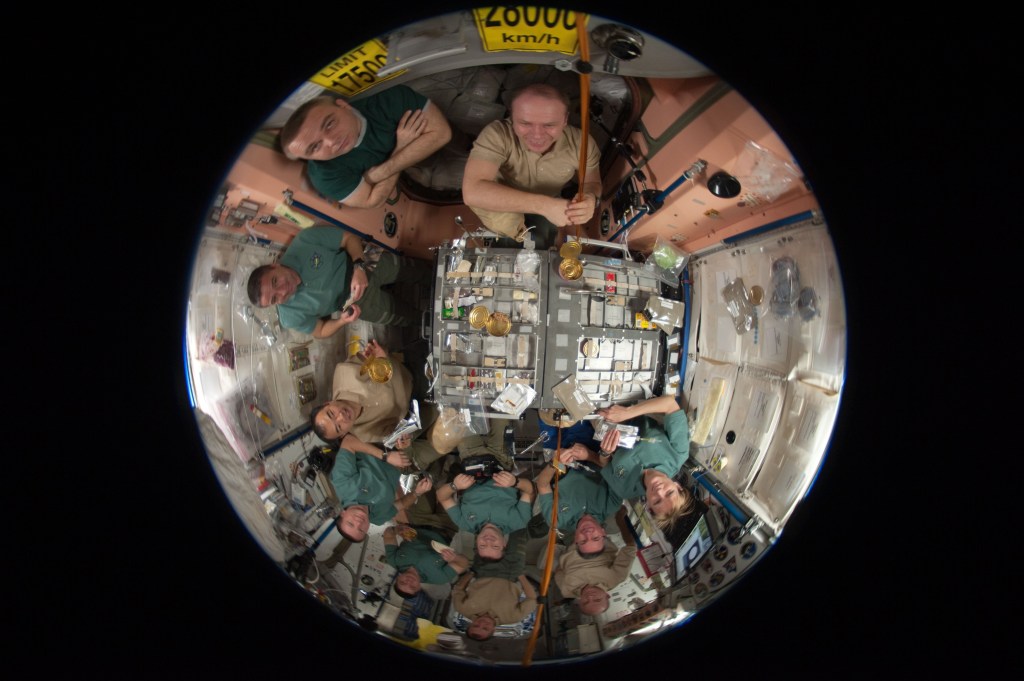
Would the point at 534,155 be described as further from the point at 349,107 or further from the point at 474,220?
the point at 349,107

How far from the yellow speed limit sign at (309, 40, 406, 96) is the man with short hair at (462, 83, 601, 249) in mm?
370

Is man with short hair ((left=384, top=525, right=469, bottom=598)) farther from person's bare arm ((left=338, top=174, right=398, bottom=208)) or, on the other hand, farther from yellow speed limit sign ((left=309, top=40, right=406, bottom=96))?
yellow speed limit sign ((left=309, top=40, right=406, bottom=96))

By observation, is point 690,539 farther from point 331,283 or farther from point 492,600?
point 331,283

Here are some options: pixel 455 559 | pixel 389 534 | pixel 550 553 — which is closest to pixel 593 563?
pixel 550 553

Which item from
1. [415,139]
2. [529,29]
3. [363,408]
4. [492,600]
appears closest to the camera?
[529,29]

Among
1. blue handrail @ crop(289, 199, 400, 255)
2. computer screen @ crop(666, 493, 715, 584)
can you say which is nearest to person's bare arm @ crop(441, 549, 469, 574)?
computer screen @ crop(666, 493, 715, 584)

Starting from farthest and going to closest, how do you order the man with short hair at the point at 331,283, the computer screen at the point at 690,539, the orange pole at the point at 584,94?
the computer screen at the point at 690,539 → the man with short hair at the point at 331,283 → the orange pole at the point at 584,94

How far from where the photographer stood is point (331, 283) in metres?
1.59

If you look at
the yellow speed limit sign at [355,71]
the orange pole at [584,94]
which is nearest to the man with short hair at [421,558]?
the orange pole at [584,94]

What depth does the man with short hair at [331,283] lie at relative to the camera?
155 centimetres

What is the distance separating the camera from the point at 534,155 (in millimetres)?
1585

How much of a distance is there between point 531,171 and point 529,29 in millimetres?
396

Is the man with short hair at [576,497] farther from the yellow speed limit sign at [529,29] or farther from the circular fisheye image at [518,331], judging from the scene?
the yellow speed limit sign at [529,29]

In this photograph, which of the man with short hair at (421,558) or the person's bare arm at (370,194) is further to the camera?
the man with short hair at (421,558)
